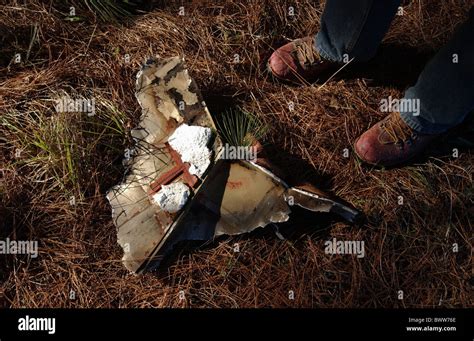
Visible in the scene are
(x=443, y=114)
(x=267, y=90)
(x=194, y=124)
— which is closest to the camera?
(x=443, y=114)

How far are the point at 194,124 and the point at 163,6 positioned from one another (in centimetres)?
69

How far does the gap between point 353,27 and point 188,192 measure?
890 mm

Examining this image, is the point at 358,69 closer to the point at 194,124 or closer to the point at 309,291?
the point at 194,124

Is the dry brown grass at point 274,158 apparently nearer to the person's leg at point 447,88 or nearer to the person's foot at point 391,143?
the person's foot at point 391,143

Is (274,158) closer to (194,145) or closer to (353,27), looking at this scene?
(194,145)

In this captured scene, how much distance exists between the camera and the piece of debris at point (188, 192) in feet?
6.43

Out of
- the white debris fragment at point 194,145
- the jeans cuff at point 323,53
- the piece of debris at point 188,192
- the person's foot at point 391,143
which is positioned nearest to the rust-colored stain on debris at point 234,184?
the piece of debris at point 188,192

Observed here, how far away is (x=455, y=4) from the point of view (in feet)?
7.96

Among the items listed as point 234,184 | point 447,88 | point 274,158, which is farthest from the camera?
point 274,158

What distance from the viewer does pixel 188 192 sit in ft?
6.50

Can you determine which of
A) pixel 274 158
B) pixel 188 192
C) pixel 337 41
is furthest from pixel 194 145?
pixel 337 41

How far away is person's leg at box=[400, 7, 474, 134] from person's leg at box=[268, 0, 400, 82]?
9.8 inches

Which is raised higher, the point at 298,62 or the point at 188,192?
the point at 298,62

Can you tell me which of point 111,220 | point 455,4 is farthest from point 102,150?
point 455,4
